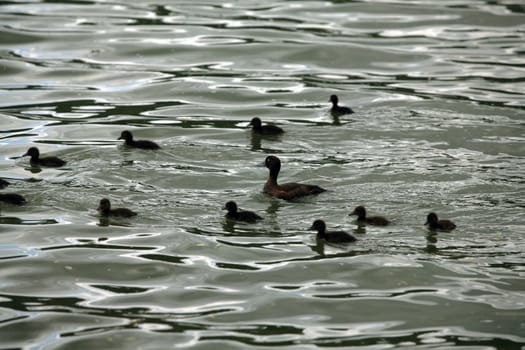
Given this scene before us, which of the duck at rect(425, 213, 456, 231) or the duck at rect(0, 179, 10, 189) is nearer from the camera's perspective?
the duck at rect(425, 213, 456, 231)

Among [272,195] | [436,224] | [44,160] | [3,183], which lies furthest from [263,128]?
[436,224]

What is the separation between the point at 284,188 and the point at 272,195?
233 mm

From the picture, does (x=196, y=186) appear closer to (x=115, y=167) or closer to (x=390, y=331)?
(x=115, y=167)

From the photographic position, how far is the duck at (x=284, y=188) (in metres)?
16.3

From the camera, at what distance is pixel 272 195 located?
651 inches

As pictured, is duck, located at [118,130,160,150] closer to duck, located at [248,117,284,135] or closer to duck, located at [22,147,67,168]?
duck, located at [22,147,67,168]

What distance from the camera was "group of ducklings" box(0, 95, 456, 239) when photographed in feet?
48.2

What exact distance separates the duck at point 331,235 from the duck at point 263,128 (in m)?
5.17

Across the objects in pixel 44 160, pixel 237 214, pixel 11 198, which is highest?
pixel 44 160

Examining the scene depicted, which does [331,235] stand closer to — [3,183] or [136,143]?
[3,183]

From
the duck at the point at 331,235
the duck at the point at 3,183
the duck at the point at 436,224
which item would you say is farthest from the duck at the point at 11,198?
the duck at the point at 436,224

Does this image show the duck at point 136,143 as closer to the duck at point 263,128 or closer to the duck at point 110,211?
the duck at point 263,128

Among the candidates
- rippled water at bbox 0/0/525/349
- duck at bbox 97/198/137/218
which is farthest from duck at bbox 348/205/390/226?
duck at bbox 97/198/137/218

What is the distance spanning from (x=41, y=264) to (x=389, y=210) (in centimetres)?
473
